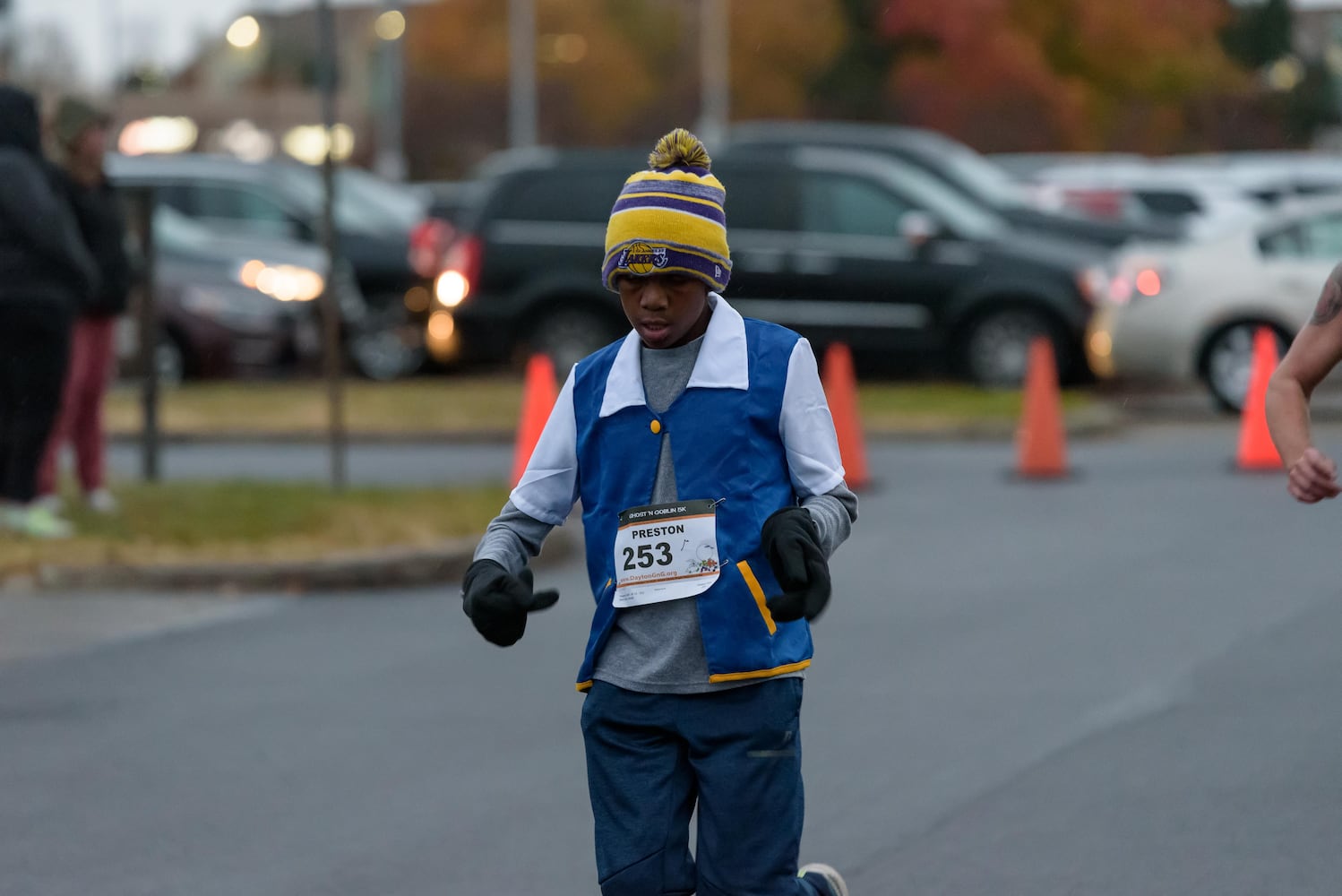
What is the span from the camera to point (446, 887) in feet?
16.8

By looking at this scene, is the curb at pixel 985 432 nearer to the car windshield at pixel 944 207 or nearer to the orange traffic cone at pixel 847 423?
the orange traffic cone at pixel 847 423

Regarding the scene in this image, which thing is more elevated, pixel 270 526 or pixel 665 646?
pixel 665 646

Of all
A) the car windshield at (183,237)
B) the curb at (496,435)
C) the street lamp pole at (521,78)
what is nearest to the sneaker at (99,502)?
the curb at (496,435)

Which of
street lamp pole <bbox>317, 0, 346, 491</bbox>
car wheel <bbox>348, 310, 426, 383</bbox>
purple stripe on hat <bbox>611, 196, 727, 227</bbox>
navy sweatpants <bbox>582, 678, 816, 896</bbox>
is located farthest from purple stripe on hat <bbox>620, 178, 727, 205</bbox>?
car wheel <bbox>348, 310, 426, 383</bbox>

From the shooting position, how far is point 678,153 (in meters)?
3.93

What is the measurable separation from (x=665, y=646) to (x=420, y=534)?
6641 millimetres

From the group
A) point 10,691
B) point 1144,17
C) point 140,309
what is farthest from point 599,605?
point 1144,17

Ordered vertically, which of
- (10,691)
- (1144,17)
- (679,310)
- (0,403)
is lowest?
(10,691)

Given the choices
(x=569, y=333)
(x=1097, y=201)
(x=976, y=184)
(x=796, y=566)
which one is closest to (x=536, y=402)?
(x=569, y=333)

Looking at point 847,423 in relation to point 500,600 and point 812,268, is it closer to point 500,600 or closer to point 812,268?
point 812,268

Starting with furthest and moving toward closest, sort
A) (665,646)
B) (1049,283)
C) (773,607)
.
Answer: (1049,283) < (665,646) < (773,607)

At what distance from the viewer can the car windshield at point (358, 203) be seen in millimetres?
21719

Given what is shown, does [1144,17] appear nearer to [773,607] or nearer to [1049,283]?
[1049,283]

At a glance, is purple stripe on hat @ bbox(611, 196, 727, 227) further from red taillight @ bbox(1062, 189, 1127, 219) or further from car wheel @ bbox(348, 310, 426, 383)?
red taillight @ bbox(1062, 189, 1127, 219)
